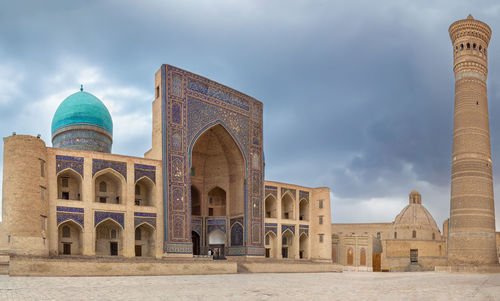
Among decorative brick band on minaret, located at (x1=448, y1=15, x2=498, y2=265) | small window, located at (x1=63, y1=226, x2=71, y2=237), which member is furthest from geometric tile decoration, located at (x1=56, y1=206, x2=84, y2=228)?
decorative brick band on minaret, located at (x1=448, y1=15, x2=498, y2=265)

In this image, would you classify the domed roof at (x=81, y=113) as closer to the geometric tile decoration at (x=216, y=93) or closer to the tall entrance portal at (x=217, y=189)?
Result: the tall entrance portal at (x=217, y=189)

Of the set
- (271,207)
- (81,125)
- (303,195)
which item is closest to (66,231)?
(81,125)

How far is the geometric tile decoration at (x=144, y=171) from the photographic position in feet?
61.6

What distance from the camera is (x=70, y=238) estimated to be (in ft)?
58.4

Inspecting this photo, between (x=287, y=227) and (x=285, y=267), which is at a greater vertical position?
(x=287, y=227)

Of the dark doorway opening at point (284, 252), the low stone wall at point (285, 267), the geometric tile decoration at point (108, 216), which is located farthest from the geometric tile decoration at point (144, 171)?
the dark doorway opening at point (284, 252)

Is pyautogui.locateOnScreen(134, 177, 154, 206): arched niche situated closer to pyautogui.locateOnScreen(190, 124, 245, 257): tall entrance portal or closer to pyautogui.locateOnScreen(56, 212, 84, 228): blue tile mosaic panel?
pyautogui.locateOnScreen(56, 212, 84, 228): blue tile mosaic panel

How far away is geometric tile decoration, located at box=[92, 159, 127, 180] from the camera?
17844 mm

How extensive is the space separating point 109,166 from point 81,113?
20.3ft

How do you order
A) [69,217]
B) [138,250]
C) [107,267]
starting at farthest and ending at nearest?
1. [138,250]
2. [69,217]
3. [107,267]

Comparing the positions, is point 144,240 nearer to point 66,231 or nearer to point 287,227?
point 66,231

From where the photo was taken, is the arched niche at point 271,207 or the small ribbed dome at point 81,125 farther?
the arched niche at point 271,207

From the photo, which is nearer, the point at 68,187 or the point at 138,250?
the point at 68,187

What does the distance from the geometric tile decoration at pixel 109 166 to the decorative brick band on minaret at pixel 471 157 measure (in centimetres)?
1663
